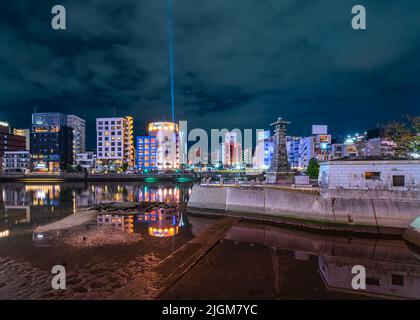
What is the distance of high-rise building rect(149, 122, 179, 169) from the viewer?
16438 cm

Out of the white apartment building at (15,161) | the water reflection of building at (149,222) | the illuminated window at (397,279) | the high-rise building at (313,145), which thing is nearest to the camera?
the illuminated window at (397,279)

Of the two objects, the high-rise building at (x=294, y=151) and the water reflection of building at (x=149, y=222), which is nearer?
the water reflection of building at (x=149, y=222)

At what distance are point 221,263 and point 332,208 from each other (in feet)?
55.8

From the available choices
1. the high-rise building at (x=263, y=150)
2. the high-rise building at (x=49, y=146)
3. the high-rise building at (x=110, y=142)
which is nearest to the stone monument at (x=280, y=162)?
the high-rise building at (x=263, y=150)

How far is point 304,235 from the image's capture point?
25641 millimetres

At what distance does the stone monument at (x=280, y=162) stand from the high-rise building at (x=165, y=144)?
12595cm

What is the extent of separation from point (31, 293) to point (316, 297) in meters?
15.6

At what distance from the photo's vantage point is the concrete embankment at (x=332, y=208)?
25.2 meters

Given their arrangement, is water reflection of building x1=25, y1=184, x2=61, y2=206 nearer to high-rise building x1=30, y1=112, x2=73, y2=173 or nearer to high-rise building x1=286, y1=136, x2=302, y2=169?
high-rise building x1=30, y1=112, x2=73, y2=173

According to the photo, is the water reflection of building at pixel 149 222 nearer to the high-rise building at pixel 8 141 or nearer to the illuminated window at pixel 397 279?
the illuminated window at pixel 397 279

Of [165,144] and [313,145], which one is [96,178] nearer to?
[165,144]

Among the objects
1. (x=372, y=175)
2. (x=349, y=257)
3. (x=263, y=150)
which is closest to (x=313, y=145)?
(x=263, y=150)

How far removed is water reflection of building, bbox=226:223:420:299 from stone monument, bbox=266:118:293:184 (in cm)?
1712
